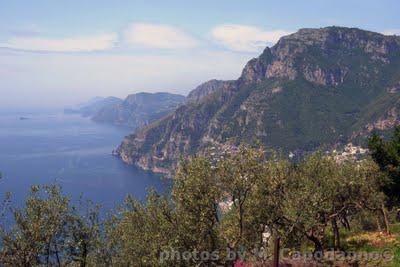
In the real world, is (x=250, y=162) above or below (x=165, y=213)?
above

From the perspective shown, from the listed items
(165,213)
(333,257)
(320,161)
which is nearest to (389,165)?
(320,161)

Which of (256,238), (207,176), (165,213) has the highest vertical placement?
(207,176)

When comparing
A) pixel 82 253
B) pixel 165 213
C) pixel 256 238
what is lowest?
pixel 82 253

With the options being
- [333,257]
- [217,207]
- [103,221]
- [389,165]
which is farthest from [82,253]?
[389,165]

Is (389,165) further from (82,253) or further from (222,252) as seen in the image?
(82,253)

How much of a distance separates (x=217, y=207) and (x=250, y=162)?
3.79m

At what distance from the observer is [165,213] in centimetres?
2916

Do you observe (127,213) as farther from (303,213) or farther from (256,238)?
(303,213)

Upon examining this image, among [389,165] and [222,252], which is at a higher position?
[389,165]

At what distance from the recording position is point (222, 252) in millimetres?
27297

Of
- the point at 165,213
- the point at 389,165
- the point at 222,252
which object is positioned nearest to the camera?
the point at 222,252

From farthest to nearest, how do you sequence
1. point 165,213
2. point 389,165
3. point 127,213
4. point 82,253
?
point 389,165 → point 127,213 → point 82,253 → point 165,213

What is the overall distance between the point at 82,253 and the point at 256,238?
13.5 metres

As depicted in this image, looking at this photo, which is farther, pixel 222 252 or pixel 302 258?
pixel 302 258
